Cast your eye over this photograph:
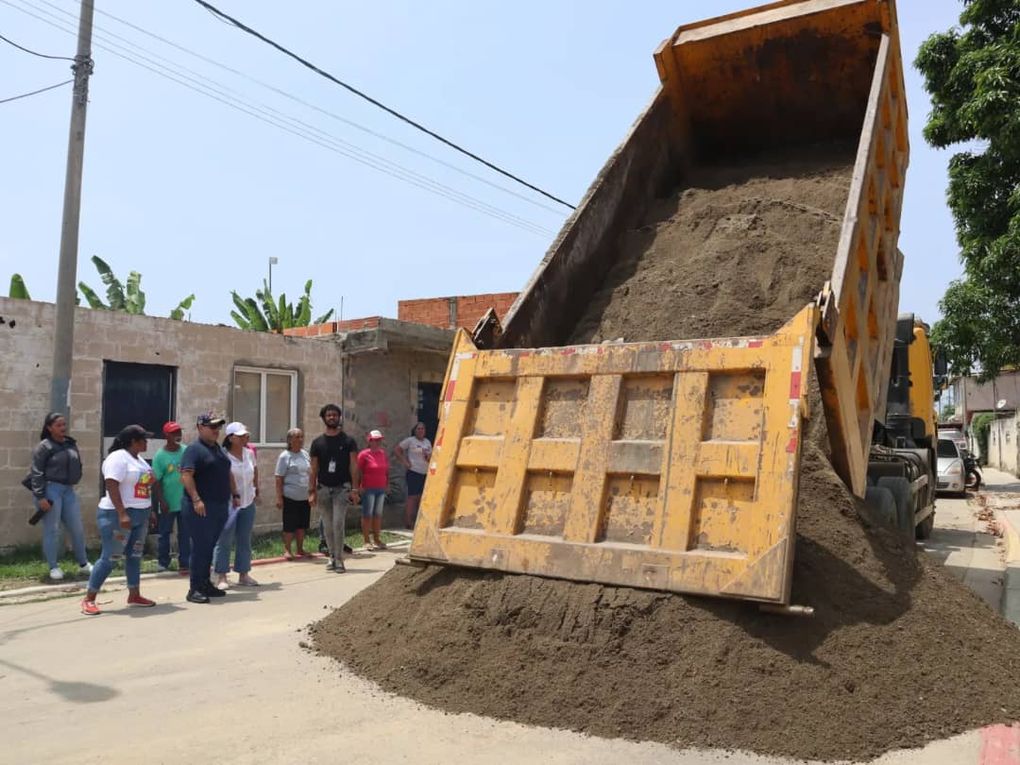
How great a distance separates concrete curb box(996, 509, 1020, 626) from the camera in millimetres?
6722

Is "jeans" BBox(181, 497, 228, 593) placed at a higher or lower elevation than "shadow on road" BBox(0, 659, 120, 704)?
→ higher

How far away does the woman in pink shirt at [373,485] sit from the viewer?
1110cm

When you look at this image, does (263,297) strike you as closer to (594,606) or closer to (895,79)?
(895,79)

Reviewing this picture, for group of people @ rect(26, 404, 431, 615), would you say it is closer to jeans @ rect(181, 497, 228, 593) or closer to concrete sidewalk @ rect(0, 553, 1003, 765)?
jeans @ rect(181, 497, 228, 593)

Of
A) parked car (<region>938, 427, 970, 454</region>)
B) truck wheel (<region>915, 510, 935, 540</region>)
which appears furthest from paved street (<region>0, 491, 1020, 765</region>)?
parked car (<region>938, 427, 970, 454</region>)

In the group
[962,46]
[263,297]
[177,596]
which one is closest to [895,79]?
[177,596]

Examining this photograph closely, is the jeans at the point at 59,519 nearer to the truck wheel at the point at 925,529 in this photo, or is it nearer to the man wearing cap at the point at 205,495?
the man wearing cap at the point at 205,495

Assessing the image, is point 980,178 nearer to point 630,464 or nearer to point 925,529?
point 925,529

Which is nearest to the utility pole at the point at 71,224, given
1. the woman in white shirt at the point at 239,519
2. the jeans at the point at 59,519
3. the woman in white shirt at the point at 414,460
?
the jeans at the point at 59,519

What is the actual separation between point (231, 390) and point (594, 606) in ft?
27.1

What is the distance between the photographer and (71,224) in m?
9.57

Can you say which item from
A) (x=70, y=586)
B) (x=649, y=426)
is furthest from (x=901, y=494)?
(x=70, y=586)

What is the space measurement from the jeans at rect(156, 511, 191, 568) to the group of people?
11 millimetres

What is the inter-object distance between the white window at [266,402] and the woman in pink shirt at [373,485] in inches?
70.1
